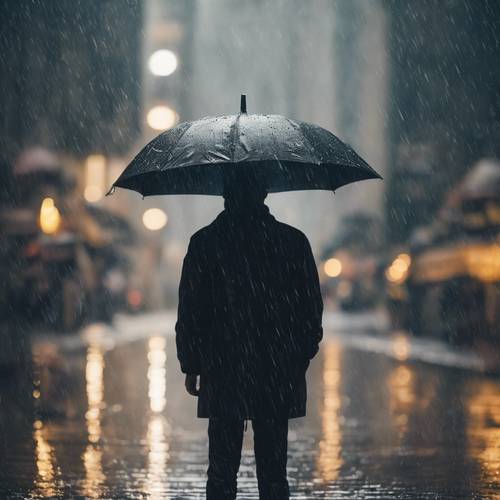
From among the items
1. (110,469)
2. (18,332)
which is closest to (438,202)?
(18,332)

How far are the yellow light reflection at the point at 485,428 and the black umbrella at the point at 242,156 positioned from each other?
2667mm

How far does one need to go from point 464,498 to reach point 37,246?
25.0m

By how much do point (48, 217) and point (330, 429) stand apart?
68.7 feet

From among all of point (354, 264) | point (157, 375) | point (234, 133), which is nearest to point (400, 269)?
point (157, 375)

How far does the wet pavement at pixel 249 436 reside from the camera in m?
6.56

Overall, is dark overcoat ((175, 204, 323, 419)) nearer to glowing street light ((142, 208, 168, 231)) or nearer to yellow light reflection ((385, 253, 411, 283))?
yellow light reflection ((385, 253, 411, 283))

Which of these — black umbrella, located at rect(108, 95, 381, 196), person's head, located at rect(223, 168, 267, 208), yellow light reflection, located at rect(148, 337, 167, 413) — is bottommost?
yellow light reflection, located at rect(148, 337, 167, 413)

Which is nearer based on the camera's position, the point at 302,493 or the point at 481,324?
the point at 302,493

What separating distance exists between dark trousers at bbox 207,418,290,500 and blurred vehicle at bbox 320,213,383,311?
52.2 m

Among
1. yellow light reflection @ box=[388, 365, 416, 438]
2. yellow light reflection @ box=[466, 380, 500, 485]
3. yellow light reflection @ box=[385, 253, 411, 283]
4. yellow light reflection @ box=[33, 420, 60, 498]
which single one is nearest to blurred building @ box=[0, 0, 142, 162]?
yellow light reflection @ box=[385, 253, 411, 283]

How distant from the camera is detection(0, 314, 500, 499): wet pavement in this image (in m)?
6.56

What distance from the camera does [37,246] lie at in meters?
29.8

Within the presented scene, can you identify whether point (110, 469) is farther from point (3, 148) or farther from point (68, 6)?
point (68, 6)

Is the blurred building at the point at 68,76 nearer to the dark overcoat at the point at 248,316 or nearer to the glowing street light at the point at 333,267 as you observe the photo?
the glowing street light at the point at 333,267
